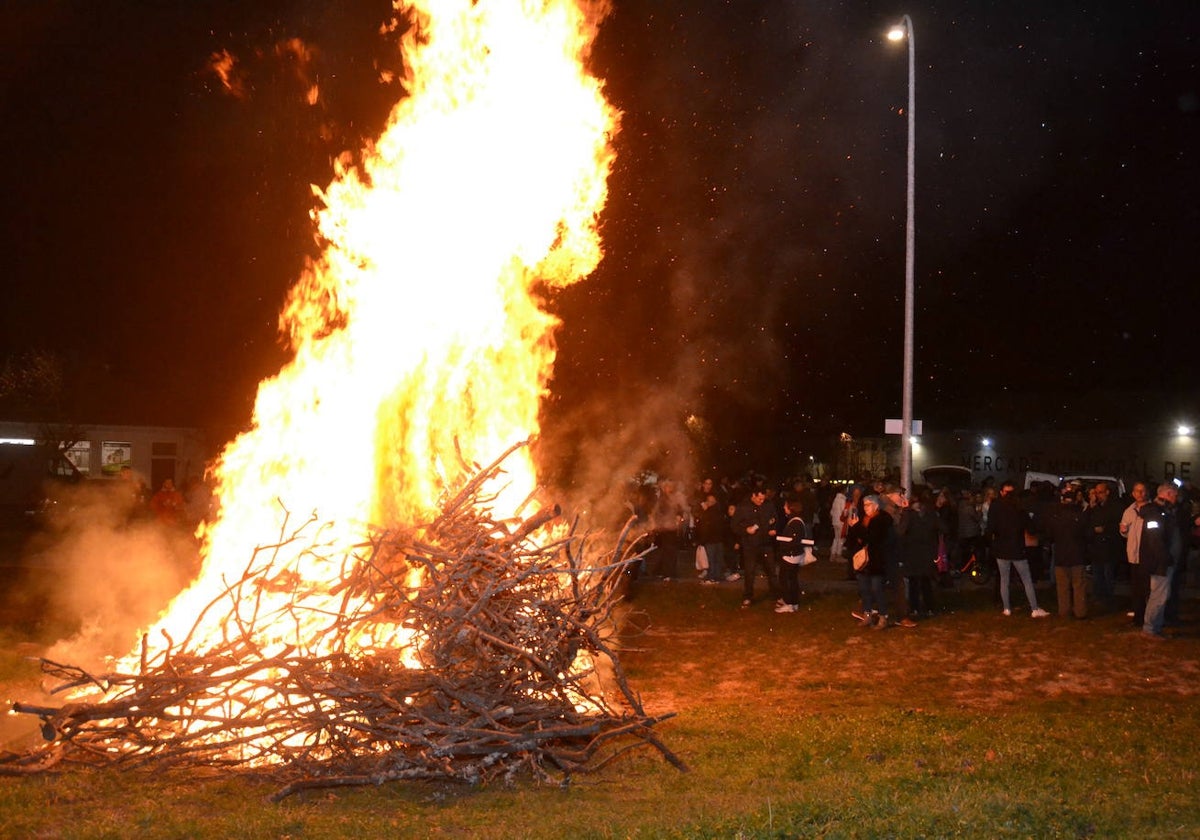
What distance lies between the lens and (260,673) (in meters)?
7.43

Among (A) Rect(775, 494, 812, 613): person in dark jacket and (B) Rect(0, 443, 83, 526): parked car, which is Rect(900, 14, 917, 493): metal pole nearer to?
(A) Rect(775, 494, 812, 613): person in dark jacket

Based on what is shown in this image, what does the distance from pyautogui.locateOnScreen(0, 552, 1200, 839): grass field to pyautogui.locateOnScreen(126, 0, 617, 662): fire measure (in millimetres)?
2818

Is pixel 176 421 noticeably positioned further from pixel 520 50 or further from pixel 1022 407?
pixel 1022 407

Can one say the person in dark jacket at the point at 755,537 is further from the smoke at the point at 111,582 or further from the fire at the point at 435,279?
the smoke at the point at 111,582

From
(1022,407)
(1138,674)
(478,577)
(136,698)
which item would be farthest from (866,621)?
(1022,407)

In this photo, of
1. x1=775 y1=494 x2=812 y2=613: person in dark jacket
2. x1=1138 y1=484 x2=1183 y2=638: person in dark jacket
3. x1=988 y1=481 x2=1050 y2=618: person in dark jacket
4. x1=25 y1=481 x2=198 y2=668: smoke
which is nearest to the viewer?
x1=25 y1=481 x2=198 y2=668: smoke

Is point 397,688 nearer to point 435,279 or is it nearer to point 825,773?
point 825,773

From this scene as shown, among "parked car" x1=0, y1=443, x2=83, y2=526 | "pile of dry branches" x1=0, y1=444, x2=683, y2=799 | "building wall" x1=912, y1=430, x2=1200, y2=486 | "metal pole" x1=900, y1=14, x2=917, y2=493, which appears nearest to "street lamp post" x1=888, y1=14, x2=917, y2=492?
"metal pole" x1=900, y1=14, x2=917, y2=493

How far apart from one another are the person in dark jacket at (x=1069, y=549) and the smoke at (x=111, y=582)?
10967mm

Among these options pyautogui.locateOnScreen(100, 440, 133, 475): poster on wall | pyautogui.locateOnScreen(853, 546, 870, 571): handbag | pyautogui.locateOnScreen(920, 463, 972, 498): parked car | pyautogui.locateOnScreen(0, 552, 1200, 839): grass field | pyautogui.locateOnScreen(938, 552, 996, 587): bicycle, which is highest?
pyautogui.locateOnScreen(100, 440, 133, 475): poster on wall

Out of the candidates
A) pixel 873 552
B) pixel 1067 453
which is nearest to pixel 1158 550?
pixel 873 552

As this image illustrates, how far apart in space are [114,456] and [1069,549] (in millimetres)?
30843

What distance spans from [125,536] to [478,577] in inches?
324

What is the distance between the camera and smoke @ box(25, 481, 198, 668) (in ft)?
33.3
